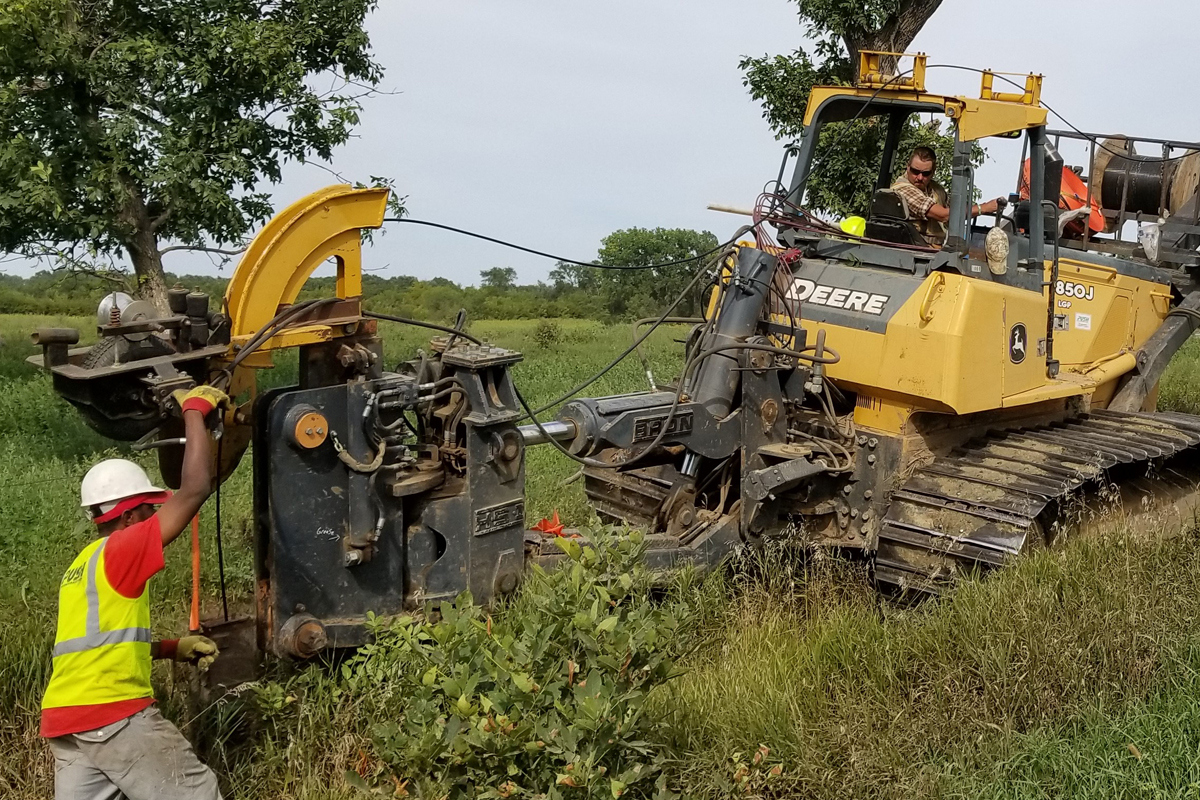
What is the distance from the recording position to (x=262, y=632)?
445 cm

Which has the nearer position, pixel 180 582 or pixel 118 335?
pixel 118 335

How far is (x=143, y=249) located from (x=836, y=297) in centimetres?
776

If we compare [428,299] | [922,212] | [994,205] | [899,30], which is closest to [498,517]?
[922,212]

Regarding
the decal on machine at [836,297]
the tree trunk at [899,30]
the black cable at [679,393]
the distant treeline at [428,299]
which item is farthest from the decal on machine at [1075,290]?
the distant treeline at [428,299]

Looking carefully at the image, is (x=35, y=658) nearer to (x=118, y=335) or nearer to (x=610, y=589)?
(x=118, y=335)

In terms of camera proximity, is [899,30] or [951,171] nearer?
[951,171]

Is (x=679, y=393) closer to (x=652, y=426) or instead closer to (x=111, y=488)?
(x=652, y=426)

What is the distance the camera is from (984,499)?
238 inches

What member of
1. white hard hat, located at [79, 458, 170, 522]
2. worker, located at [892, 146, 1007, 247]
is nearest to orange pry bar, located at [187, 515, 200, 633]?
white hard hat, located at [79, 458, 170, 522]

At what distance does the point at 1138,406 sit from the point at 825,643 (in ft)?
14.1

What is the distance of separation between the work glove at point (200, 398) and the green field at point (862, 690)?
74cm

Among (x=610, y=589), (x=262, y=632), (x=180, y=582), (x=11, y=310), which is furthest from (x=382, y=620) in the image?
(x=11, y=310)

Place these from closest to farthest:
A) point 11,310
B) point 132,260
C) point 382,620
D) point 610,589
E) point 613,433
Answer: point 610,589, point 382,620, point 613,433, point 132,260, point 11,310

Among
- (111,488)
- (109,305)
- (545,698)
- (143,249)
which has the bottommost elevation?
(545,698)
